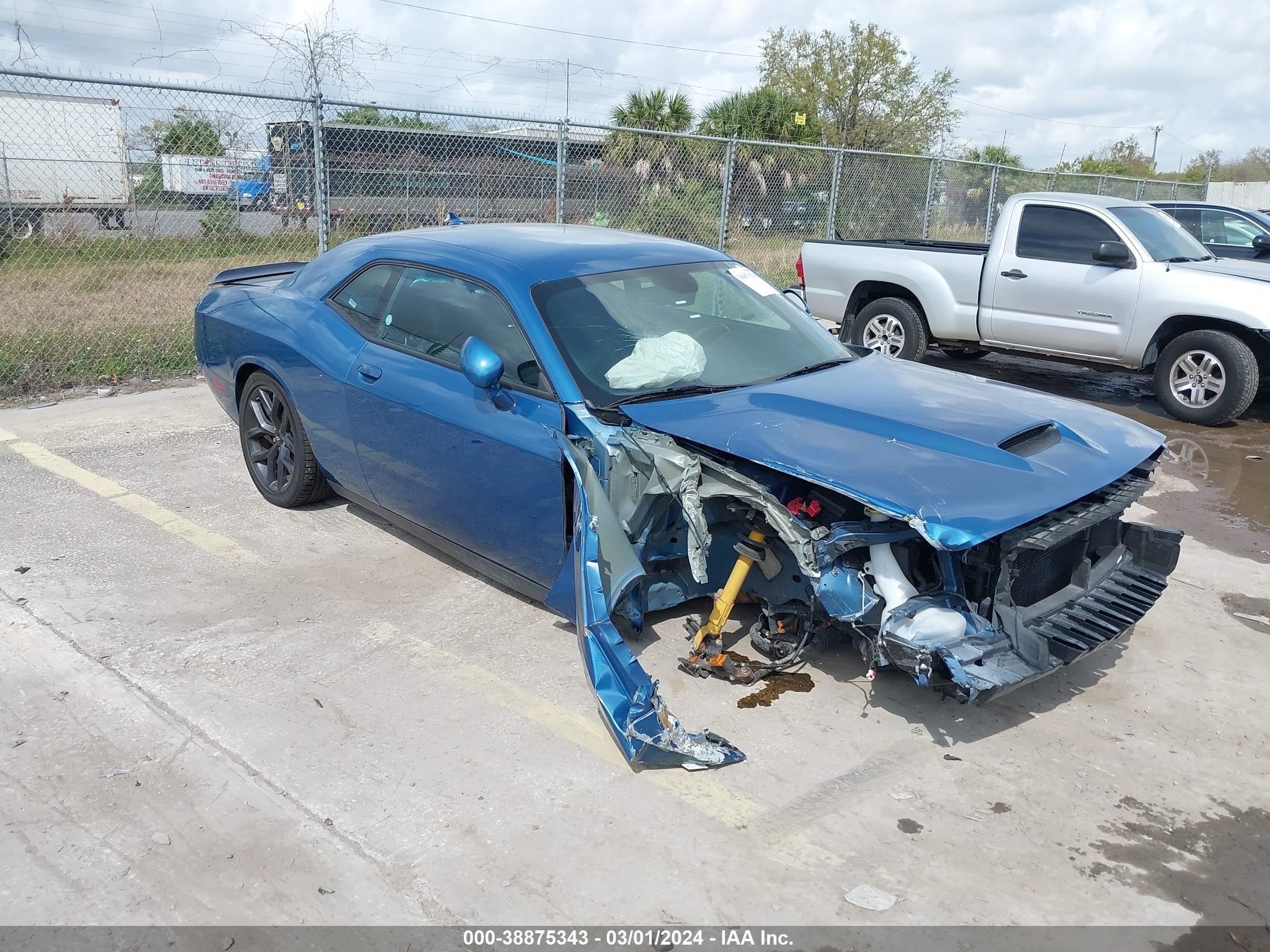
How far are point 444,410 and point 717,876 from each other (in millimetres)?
2246

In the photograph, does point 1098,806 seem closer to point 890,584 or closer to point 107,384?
point 890,584

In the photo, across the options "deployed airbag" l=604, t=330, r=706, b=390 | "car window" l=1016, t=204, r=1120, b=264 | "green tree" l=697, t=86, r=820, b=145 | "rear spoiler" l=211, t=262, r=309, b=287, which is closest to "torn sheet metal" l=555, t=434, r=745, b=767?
"deployed airbag" l=604, t=330, r=706, b=390

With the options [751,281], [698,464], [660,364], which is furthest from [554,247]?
[698,464]

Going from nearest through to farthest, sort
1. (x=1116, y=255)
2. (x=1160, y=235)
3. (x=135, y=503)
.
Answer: (x=135, y=503)
(x=1116, y=255)
(x=1160, y=235)

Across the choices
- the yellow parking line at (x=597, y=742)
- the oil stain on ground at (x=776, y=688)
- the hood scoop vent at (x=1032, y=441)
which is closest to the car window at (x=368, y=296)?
the yellow parking line at (x=597, y=742)

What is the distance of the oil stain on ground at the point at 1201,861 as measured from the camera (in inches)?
106

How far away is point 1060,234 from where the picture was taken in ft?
28.8

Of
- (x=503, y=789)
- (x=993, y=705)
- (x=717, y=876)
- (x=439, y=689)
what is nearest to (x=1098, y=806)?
(x=993, y=705)

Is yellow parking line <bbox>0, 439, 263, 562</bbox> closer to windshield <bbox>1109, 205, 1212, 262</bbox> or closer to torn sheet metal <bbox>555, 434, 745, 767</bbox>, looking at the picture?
torn sheet metal <bbox>555, 434, 745, 767</bbox>

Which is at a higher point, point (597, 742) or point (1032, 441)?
point (1032, 441)

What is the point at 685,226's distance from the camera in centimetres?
1306

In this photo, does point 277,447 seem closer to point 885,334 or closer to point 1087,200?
point 885,334

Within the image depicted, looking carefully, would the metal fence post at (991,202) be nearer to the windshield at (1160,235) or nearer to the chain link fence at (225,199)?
the chain link fence at (225,199)

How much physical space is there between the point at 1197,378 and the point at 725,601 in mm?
6198
